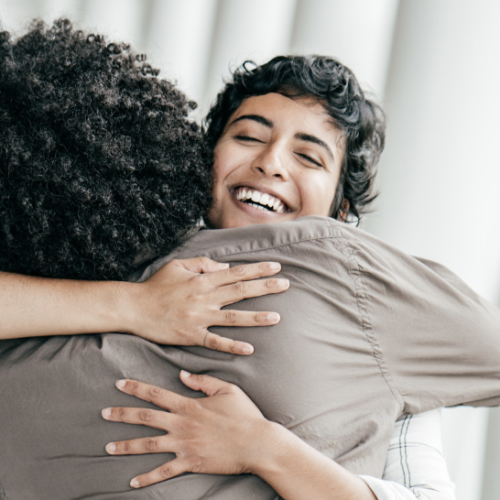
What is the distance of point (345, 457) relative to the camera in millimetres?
797

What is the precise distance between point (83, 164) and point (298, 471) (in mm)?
598

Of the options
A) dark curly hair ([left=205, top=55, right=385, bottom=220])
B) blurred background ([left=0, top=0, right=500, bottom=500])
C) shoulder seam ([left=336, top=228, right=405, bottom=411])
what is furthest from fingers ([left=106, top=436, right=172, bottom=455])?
blurred background ([left=0, top=0, right=500, bottom=500])

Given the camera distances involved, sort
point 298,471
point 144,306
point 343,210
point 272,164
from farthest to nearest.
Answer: point 343,210 → point 272,164 → point 144,306 → point 298,471

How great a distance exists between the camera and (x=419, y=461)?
908 mm

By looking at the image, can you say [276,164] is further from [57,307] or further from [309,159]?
[57,307]

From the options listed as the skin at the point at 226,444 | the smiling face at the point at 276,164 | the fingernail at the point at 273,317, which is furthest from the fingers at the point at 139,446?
the smiling face at the point at 276,164

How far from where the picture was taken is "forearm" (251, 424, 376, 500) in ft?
2.40

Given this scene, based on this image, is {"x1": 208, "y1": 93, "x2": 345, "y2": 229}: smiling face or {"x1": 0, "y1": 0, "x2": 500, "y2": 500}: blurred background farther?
{"x1": 0, "y1": 0, "x2": 500, "y2": 500}: blurred background

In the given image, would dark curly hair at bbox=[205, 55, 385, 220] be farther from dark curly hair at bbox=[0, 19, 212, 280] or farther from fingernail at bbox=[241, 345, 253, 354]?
fingernail at bbox=[241, 345, 253, 354]

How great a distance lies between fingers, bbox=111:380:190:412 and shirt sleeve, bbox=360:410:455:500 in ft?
1.26

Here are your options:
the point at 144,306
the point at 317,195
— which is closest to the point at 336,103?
the point at 317,195

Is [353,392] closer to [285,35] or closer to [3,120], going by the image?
[3,120]

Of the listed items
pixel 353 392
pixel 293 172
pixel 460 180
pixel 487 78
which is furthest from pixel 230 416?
pixel 487 78

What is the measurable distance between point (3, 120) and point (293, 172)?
60 cm
